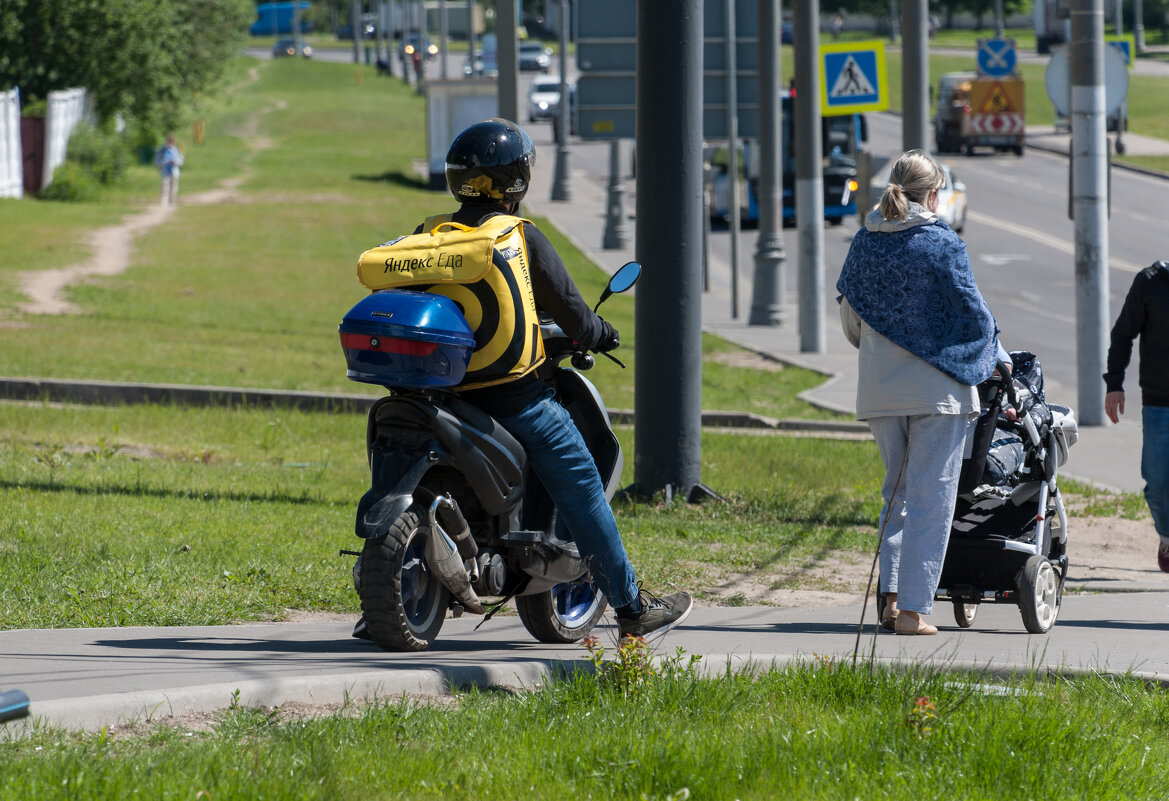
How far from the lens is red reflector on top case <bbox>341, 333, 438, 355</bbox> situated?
4.65 meters

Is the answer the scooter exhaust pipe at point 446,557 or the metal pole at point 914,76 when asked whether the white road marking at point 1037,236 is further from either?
the scooter exhaust pipe at point 446,557

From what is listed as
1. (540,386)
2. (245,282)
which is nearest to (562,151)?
(245,282)

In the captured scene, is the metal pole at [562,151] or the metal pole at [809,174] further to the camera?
the metal pole at [562,151]

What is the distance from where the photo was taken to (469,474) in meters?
4.82

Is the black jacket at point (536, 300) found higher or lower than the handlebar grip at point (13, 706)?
higher

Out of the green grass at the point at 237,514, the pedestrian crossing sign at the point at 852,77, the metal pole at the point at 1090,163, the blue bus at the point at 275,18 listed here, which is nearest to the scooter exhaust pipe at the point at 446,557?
the green grass at the point at 237,514

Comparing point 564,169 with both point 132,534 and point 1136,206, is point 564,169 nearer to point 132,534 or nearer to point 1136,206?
point 1136,206

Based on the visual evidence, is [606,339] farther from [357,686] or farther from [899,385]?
[357,686]

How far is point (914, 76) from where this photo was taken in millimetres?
15383

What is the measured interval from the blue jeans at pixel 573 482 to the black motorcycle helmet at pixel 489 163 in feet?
2.29

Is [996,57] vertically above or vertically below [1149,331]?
above

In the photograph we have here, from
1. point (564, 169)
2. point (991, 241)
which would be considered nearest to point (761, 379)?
point (991, 241)

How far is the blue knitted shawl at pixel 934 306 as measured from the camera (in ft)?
17.9

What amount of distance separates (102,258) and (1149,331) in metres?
19.1
